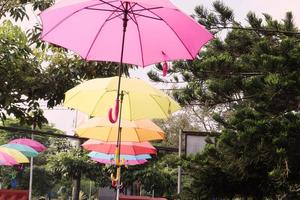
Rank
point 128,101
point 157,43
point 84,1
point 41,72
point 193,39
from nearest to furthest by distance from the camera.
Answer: point 84,1 → point 193,39 → point 157,43 → point 128,101 → point 41,72

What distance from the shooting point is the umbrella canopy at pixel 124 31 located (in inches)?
143

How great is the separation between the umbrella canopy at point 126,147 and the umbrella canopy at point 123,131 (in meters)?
0.38

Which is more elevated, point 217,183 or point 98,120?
point 98,120

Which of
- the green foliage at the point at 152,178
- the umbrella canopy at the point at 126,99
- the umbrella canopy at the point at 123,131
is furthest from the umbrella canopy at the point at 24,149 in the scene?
the green foliage at the point at 152,178

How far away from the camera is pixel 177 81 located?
A: 8.92 m

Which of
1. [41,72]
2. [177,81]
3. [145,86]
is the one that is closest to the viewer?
[145,86]

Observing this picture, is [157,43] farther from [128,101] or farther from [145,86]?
[128,101]

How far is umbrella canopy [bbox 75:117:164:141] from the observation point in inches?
270

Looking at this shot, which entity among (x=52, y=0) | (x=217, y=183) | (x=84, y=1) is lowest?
(x=217, y=183)

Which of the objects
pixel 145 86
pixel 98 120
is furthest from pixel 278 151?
pixel 98 120

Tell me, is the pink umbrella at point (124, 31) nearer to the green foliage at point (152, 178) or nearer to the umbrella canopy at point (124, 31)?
the umbrella canopy at point (124, 31)

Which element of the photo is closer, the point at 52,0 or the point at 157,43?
the point at 157,43

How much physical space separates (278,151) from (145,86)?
183 cm

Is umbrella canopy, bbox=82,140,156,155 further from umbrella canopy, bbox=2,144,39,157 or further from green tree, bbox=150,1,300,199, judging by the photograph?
umbrella canopy, bbox=2,144,39,157
